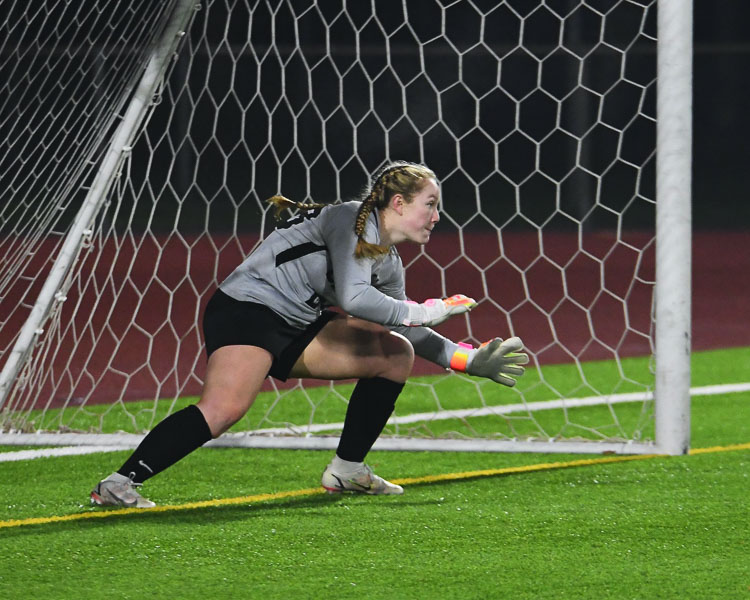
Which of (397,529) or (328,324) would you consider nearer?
(397,529)

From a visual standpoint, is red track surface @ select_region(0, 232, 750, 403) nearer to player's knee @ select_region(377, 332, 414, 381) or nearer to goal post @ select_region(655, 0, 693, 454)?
goal post @ select_region(655, 0, 693, 454)

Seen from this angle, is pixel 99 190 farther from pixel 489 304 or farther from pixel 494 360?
pixel 489 304

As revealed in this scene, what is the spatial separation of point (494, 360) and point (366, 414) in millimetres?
480

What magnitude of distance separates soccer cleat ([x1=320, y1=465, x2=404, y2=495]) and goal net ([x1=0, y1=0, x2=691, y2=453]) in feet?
2.42

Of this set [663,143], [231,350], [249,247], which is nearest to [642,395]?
[663,143]

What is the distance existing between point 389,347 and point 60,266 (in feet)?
6.45

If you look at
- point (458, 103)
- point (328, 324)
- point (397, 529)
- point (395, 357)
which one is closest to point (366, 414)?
point (395, 357)

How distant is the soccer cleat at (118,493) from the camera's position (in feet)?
14.7

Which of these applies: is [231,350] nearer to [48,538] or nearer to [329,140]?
[48,538]

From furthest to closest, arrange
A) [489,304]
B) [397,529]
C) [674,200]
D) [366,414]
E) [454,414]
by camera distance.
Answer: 1. [489,304]
2. [454,414]
3. [674,200]
4. [366,414]
5. [397,529]

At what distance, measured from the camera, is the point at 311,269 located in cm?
454

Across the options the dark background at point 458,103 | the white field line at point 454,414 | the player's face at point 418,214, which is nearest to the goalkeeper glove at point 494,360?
the player's face at point 418,214

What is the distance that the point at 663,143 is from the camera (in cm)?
516

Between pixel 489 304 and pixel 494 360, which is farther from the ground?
pixel 494 360
